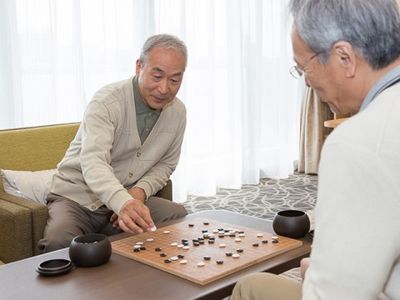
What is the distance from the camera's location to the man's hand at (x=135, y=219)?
178 centimetres

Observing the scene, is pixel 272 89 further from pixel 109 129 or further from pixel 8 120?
pixel 109 129

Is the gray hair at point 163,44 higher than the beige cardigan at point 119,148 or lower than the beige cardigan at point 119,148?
higher

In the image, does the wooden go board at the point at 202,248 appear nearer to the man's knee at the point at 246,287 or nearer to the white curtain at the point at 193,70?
the man's knee at the point at 246,287

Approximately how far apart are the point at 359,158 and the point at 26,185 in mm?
1898

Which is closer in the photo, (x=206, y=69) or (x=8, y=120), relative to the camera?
(x=8, y=120)

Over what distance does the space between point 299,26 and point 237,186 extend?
151 inches

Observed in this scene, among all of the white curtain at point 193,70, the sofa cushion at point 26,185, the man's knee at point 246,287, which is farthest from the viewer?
the white curtain at point 193,70

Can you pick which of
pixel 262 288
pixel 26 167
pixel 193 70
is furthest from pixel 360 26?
pixel 193 70

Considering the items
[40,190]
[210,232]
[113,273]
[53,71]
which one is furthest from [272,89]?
[113,273]

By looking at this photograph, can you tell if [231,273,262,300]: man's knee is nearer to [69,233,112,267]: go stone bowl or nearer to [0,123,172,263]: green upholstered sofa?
[69,233,112,267]: go stone bowl

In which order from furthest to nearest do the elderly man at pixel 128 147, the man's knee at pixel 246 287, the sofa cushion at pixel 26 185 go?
the sofa cushion at pixel 26 185 → the elderly man at pixel 128 147 → the man's knee at pixel 246 287

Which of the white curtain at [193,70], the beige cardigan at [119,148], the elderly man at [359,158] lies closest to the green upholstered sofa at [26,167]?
the beige cardigan at [119,148]

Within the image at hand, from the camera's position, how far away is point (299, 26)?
39.8 inches

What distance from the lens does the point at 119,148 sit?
2338 millimetres
